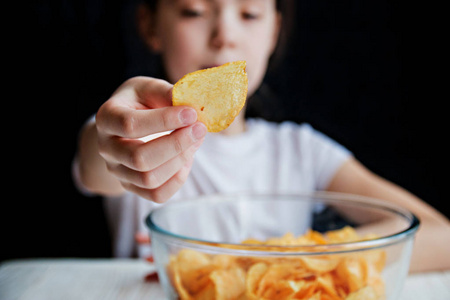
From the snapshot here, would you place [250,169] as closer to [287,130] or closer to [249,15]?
[287,130]

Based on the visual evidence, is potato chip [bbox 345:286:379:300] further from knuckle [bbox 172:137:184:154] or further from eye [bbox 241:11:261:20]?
eye [bbox 241:11:261:20]

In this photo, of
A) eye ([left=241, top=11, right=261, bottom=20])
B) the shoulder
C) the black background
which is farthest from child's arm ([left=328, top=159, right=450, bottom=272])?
eye ([left=241, top=11, right=261, bottom=20])

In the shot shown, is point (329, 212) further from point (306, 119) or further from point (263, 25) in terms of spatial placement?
point (306, 119)

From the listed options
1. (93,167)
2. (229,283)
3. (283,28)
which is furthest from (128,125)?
(283,28)

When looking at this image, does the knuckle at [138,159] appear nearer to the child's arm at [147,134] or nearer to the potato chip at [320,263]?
the child's arm at [147,134]

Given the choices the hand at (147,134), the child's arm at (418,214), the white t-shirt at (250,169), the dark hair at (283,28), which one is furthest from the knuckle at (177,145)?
the dark hair at (283,28)

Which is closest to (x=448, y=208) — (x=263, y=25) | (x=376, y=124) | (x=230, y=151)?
(x=376, y=124)
